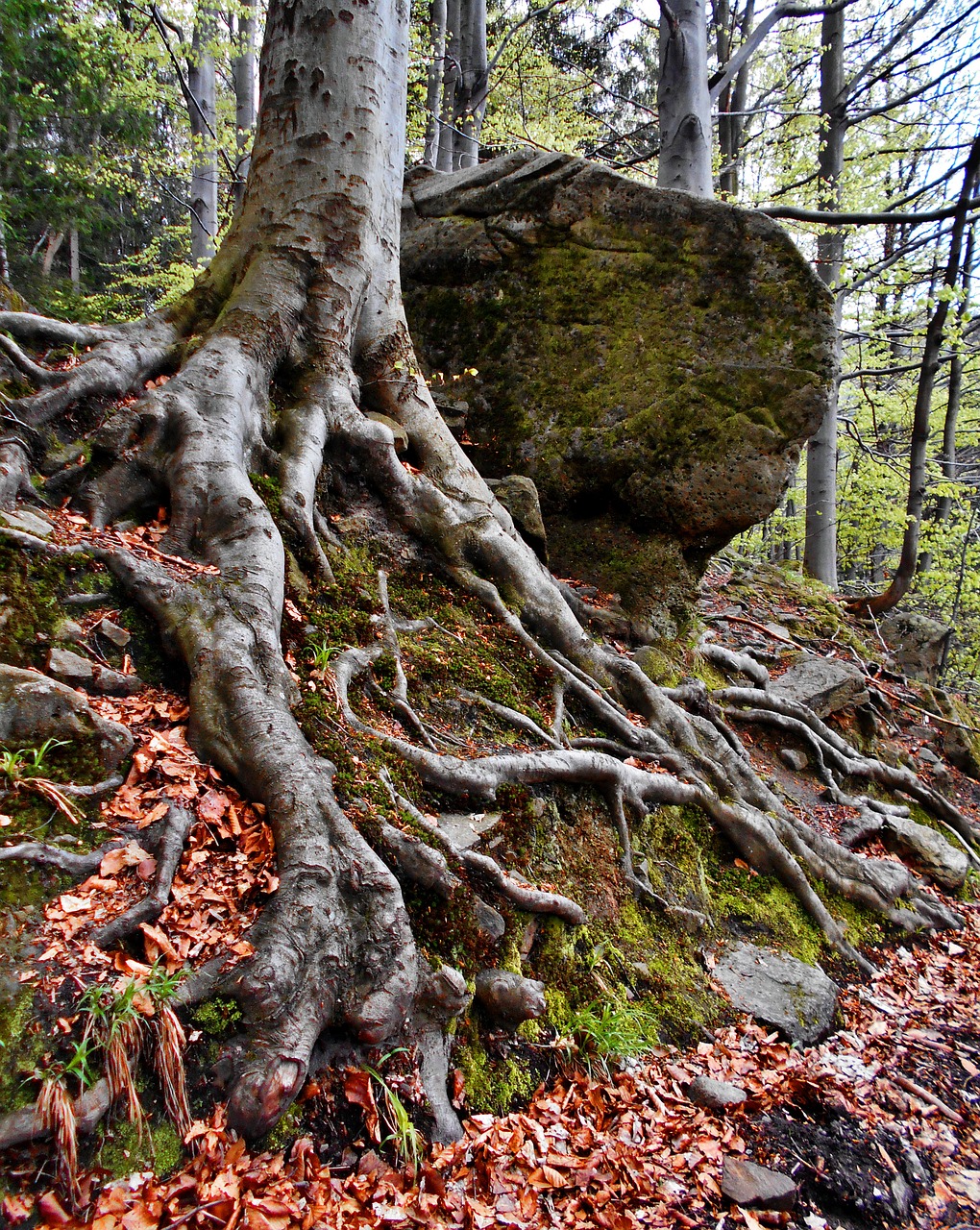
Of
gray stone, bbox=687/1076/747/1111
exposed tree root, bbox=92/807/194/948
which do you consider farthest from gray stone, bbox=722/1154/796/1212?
exposed tree root, bbox=92/807/194/948

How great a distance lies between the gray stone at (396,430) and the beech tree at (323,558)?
43 mm

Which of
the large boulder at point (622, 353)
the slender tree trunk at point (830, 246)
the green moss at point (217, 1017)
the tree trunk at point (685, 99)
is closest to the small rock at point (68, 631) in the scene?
the green moss at point (217, 1017)

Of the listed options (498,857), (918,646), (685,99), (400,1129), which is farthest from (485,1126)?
(918,646)

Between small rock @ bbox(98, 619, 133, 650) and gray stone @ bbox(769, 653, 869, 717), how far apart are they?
239 inches

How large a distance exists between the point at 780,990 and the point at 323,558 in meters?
3.69

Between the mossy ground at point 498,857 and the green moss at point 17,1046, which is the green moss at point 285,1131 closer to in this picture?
the mossy ground at point 498,857

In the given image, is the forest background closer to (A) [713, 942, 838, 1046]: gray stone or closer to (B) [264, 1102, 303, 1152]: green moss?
(A) [713, 942, 838, 1046]: gray stone

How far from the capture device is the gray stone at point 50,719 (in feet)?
8.07

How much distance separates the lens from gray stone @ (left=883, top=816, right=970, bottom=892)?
5879 mm

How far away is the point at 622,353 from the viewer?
6.43 meters

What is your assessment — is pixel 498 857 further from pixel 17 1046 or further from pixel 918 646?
pixel 918 646

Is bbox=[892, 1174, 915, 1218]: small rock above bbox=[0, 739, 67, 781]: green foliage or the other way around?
the other way around

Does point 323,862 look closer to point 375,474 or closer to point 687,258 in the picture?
point 375,474

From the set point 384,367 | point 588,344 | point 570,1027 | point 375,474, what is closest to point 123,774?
point 570,1027
